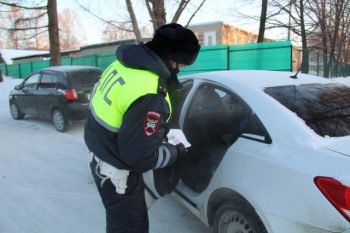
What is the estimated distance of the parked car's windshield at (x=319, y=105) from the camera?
8.39ft

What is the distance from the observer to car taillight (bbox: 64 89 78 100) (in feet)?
27.0

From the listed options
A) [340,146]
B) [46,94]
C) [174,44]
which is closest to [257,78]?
[340,146]

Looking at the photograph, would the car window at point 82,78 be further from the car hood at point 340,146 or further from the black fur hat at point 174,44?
the car hood at point 340,146

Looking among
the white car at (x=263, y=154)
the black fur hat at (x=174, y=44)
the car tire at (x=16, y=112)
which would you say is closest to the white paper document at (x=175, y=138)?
the white car at (x=263, y=154)

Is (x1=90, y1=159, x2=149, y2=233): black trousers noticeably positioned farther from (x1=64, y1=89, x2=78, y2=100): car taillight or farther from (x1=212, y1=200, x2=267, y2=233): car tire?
(x1=64, y1=89, x2=78, y2=100): car taillight

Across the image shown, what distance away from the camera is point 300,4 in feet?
67.9

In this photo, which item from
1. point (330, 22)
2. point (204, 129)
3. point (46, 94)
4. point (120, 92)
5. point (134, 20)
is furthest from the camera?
point (330, 22)

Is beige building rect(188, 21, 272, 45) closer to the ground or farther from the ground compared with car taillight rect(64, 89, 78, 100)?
farther from the ground

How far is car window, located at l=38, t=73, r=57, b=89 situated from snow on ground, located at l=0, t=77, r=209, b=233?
1.74m

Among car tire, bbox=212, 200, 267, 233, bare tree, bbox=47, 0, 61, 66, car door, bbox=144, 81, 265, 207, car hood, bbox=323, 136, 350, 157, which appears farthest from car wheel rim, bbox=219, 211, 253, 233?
bare tree, bbox=47, 0, 61, 66

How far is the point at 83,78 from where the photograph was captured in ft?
28.2

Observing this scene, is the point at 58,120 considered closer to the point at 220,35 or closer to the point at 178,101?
the point at 178,101

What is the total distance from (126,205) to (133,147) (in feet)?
1.69

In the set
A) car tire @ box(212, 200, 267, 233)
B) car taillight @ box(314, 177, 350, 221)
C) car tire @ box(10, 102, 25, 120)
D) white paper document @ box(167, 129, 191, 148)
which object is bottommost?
car tire @ box(10, 102, 25, 120)
